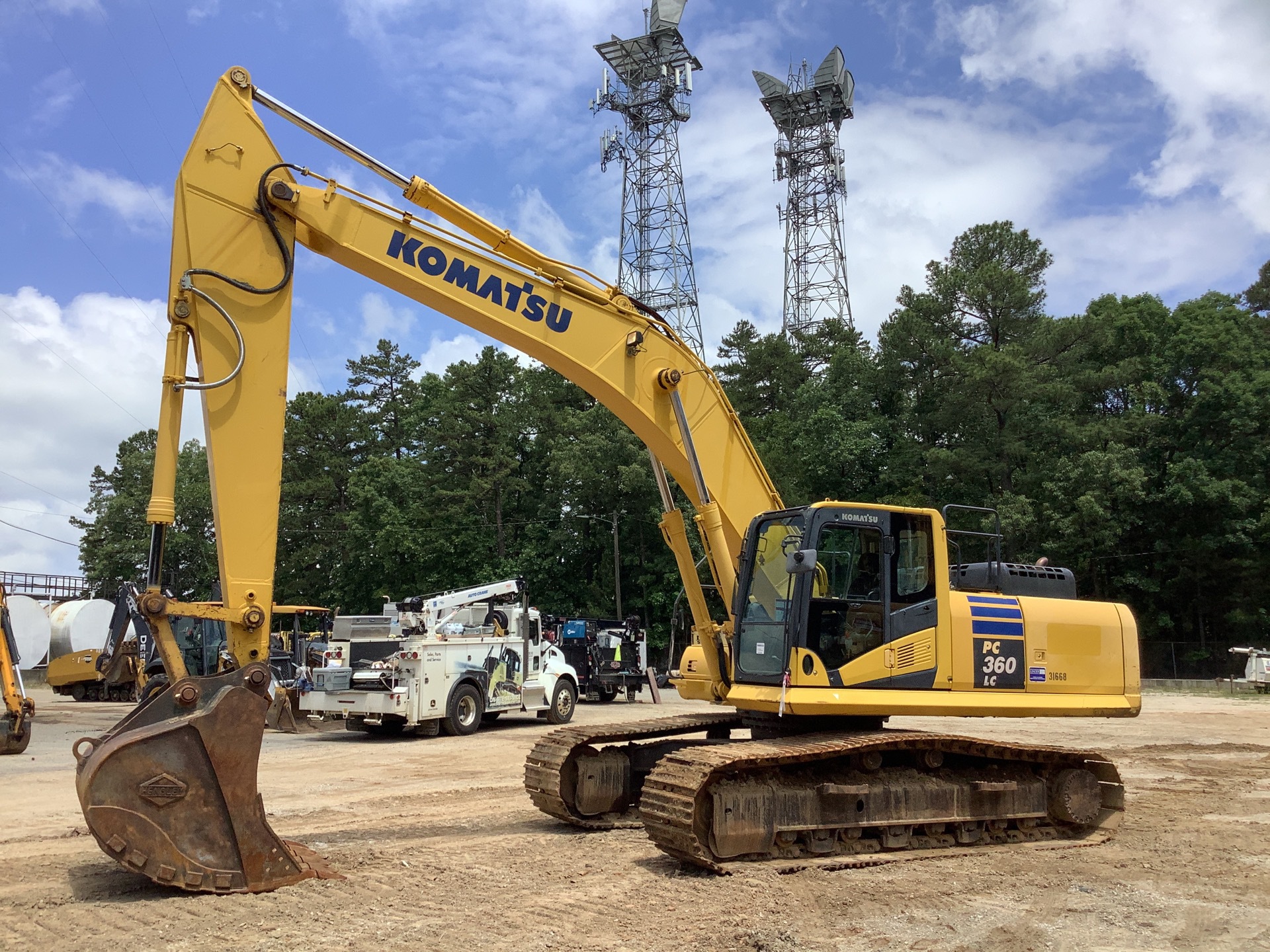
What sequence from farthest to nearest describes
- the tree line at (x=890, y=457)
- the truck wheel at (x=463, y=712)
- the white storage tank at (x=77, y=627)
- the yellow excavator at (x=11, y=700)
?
the tree line at (x=890, y=457)
the white storage tank at (x=77, y=627)
the truck wheel at (x=463, y=712)
the yellow excavator at (x=11, y=700)

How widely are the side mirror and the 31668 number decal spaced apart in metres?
1.92

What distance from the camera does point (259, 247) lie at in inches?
298

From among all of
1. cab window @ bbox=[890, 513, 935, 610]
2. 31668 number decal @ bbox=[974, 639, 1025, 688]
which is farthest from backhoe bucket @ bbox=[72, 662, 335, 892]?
31668 number decal @ bbox=[974, 639, 1025, 688]

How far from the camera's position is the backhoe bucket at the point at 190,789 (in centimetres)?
615

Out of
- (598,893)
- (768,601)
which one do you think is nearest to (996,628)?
(768,601)

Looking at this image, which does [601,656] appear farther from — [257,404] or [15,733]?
[257,404]

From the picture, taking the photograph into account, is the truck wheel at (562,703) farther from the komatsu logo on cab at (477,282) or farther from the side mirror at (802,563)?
the side mirror at (802,563)

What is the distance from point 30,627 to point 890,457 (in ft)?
107

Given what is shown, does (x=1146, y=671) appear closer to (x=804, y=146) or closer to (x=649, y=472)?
(x=649, y=472)

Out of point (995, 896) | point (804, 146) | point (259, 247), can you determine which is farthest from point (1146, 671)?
point (259, 247)

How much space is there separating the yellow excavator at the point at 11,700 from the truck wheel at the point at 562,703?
904 cm

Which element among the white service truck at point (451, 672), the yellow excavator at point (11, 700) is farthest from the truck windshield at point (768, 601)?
the yellow excavator at point (11, 700)

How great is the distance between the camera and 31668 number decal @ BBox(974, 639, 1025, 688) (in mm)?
8812

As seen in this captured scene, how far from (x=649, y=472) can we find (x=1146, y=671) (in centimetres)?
2173
